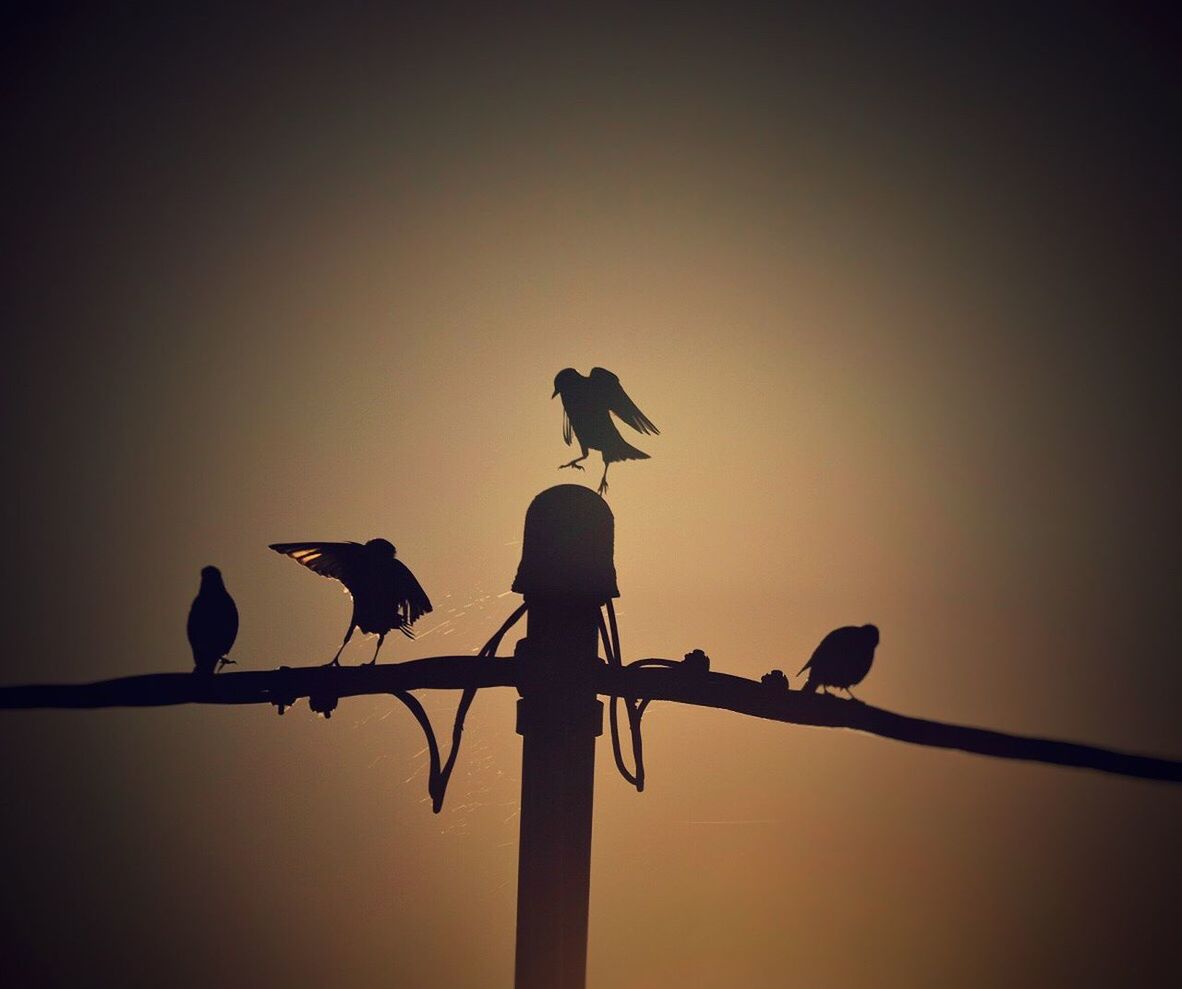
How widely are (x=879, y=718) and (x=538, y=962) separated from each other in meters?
0.60

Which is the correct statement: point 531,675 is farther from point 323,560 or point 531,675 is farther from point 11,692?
point 11,692

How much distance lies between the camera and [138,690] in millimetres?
1303

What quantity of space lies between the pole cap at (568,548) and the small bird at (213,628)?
961 millimetres

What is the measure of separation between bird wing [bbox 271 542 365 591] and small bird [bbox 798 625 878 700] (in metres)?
0.90

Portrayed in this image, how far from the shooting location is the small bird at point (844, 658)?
1.78 metres

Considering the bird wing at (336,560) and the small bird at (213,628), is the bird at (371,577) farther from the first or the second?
the small bird at (213,628)

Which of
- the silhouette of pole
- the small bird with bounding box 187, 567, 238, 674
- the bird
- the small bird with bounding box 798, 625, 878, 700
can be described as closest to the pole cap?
the silhouette of pole

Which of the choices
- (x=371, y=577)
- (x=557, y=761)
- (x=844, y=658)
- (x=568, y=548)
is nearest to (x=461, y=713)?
(x=557, y=761)

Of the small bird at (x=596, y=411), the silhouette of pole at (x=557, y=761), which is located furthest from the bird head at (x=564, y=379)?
the silhouette of pole at (x=557, y=761)

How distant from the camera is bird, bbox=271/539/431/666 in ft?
5.42

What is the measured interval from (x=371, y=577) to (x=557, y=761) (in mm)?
599

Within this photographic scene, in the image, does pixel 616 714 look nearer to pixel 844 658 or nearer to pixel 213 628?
pixel 844 658

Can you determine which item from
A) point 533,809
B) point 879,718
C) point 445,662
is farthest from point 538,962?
point 879,718

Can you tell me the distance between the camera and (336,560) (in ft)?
5.46
